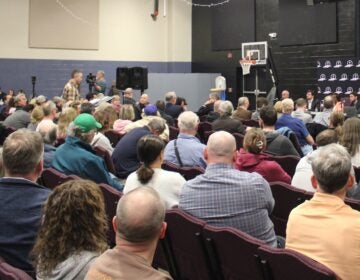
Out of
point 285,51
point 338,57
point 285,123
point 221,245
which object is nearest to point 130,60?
point 285,51

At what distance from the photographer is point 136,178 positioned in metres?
3.83

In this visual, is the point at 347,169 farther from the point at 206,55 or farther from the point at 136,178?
the point at 206,55

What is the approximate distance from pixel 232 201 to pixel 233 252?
0.51 m

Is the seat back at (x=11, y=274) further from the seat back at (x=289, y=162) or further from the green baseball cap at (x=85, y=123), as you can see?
the seat back at (x=289, y=162)

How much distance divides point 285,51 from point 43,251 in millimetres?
14856

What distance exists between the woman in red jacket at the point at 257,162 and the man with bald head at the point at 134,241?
2633mm

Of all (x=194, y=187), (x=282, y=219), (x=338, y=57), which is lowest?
(x=282, y=219)

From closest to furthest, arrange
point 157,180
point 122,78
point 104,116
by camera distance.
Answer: point 157,180 → point 104,116 → point 122,78

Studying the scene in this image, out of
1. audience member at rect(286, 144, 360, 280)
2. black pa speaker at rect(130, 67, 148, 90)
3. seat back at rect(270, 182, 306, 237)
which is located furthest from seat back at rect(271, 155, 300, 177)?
black pa speaker at rect(130, 67, 148, 90)

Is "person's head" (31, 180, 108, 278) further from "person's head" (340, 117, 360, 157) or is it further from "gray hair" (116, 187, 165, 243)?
"person's head" (340, 117, 360, 157)

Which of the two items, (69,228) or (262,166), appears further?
(262,166)

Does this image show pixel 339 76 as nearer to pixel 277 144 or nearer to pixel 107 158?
pixel 277 144

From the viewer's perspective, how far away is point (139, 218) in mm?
1784

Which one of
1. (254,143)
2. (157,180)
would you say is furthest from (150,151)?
(254,143)
